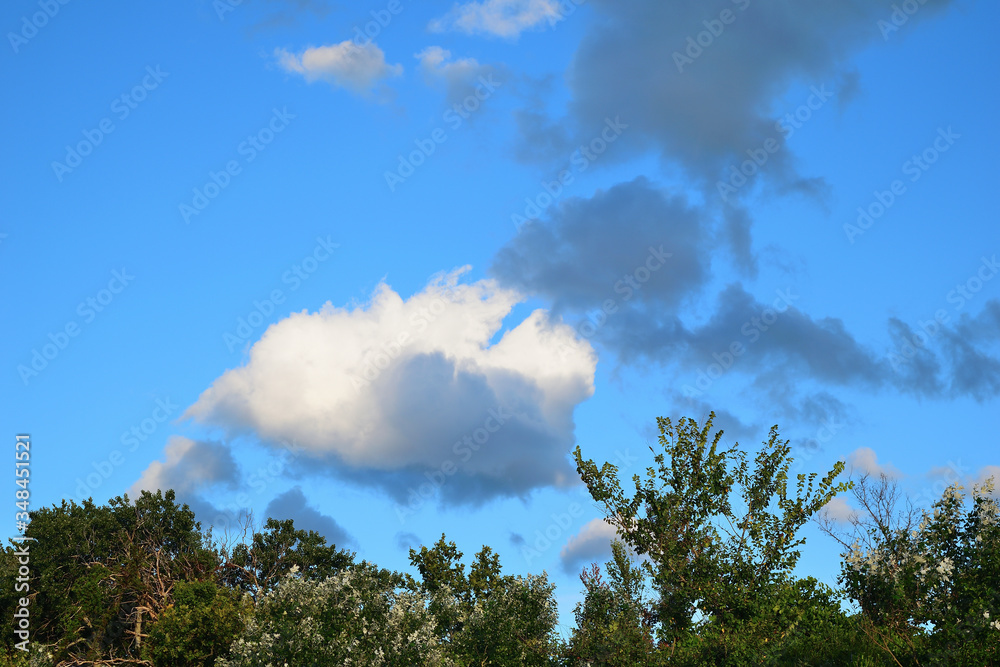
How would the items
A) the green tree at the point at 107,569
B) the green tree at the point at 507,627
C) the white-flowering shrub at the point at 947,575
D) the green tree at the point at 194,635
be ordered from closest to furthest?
the white-flowering shrub at the point at 947,575, the green tree at the point at 507,627, the green tree at the point at 194,635, the green tree at the point at 107,569

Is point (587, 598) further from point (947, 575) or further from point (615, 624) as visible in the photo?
point (947, 575)

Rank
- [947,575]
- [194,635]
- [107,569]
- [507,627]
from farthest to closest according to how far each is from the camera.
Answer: [107,569] < [194,635] < [507,627] < [947,575]

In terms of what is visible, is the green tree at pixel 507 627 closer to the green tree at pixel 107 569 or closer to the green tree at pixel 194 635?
the green tree at pixel 194 635

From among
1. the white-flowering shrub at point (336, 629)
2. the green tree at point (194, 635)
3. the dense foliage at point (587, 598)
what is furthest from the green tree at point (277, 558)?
the white-flowering shrub at point (336, 629)

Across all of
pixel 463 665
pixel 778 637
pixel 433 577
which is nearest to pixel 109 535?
pixel 433 577

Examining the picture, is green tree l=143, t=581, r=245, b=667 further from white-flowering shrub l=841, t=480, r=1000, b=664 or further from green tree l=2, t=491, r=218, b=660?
white-flowering shrub l=841, t=480, r=1000, b=664

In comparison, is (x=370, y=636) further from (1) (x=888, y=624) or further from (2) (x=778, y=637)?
(1) (x=888, y=624)

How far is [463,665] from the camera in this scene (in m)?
31.8

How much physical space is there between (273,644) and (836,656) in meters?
17.2

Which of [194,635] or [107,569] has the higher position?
[107,569]

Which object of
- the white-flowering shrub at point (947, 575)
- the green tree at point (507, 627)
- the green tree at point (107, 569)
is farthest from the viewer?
the green tree at point (107, 569)

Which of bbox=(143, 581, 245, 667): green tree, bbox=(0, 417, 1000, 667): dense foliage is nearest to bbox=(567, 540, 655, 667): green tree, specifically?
bbox=(0, 417, 1000, 667): dense foliage

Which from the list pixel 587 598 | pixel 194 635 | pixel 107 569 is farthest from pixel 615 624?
pixel 107 569

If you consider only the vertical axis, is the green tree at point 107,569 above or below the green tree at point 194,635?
above
